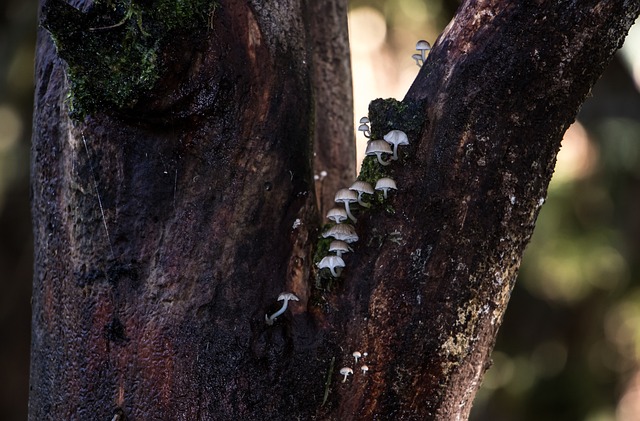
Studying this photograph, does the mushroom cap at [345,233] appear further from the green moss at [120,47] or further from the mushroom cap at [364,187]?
the green moss at [120,47]

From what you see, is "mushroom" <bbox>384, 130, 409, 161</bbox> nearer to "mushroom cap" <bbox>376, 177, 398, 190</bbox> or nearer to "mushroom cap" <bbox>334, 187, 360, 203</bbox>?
"mushroom cap" <bbox>376, 177, 398, 190</bbox>

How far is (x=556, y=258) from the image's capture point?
5.87 metres

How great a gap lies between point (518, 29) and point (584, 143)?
4961 millimetres

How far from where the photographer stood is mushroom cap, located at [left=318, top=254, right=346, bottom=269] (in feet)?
5.57

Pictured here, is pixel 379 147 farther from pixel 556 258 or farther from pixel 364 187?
pixel 556 258

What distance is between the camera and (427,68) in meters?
1.74

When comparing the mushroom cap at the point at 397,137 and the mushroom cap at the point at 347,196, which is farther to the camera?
the mushroom cap at the point at 347,196

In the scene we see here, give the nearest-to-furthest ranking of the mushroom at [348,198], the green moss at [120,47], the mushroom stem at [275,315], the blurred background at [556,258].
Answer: the green moss at [120,47] < the mushroom stem at [275,315] < the mushroom at [348,198] < the blurred background at [556,258]

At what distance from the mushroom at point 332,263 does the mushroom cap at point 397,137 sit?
335mm

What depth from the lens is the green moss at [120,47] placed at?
154 centimetres

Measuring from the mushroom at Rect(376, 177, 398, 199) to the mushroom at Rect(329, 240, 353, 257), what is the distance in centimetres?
17

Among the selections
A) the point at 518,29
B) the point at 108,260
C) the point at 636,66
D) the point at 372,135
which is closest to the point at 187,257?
the point at 108,260

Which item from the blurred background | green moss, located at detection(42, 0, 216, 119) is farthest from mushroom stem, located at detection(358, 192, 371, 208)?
the blurred background

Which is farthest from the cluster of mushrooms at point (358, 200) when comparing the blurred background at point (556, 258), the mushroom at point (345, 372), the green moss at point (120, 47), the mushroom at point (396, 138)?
the blurred background at point (556, 258)
